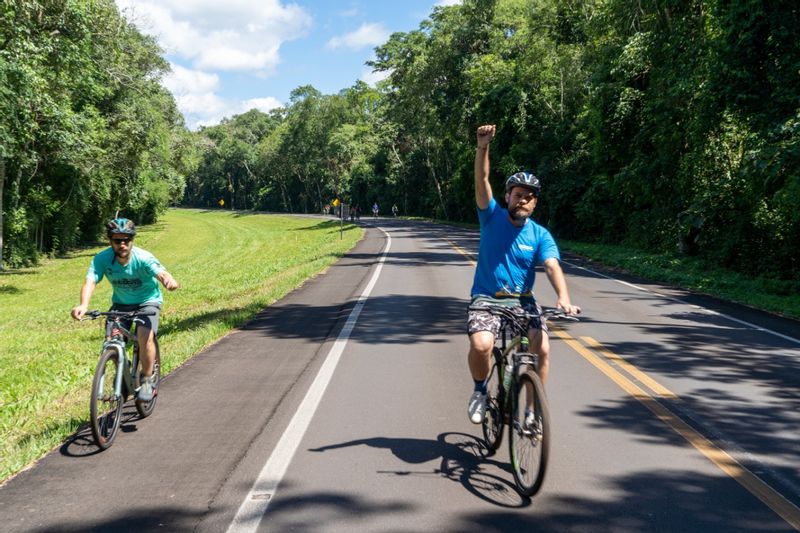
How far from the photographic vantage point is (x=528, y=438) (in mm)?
4121

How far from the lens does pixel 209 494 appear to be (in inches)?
166

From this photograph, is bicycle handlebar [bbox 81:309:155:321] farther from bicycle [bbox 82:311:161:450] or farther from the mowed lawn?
the mowed lawn

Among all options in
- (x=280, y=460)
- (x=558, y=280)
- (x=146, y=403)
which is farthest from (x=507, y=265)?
(x=146, y=403)

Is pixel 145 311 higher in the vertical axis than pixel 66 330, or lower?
higher

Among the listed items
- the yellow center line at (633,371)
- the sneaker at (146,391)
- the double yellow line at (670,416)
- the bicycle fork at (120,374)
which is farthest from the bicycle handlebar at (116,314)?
the yellow center line at (633,371)

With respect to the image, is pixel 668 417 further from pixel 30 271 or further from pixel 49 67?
pixel 30 271

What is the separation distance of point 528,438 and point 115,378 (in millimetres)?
3306

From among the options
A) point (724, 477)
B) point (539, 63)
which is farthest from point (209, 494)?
point (539, 63)

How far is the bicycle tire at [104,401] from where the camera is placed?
502 cm

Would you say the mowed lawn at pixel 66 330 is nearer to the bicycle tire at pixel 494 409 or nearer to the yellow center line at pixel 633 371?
the bicycle tire at pixel 494 409

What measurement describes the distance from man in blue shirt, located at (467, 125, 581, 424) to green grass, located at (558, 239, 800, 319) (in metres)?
10.1

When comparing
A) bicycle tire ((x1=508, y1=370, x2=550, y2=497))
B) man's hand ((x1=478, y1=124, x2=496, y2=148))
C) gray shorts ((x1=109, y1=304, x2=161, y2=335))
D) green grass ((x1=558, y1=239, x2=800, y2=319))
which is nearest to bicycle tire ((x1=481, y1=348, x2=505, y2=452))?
bicycle tire ((x1=508, y1=370, x2=550, y2=497))

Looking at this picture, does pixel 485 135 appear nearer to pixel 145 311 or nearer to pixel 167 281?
pixel 167 281

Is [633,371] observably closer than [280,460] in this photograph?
No
